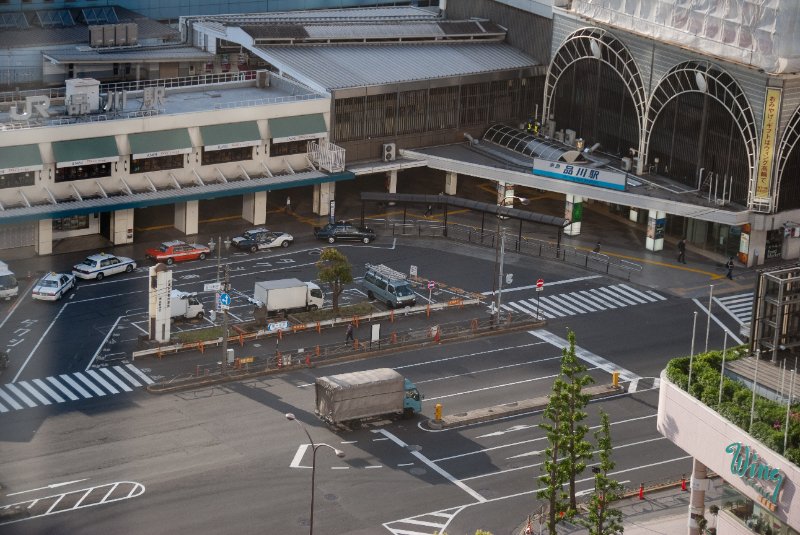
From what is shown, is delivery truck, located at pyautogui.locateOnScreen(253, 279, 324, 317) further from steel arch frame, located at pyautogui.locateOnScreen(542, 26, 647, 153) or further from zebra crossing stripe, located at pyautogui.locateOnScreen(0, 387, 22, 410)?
steel arch frame, located at pyautogui.locateOnScreen(542, 26, 647, 153)

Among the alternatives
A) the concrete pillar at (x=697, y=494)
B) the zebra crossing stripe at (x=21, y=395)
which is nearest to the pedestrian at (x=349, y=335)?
the zebra crossing stripe at (x=21, y=395)

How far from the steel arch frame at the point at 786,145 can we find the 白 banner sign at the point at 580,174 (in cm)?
1188

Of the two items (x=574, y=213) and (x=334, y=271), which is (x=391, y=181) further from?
(x=334, y=271)

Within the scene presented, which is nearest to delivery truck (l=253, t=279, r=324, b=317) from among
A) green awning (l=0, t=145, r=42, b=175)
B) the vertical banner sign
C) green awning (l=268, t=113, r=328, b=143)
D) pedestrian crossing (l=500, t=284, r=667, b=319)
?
pedestrian crossing (l=500, t=284, r=667, b=319)

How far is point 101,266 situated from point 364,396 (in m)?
A: 29.2

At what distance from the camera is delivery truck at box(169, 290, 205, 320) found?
11175cm

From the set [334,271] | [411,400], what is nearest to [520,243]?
[334,271]

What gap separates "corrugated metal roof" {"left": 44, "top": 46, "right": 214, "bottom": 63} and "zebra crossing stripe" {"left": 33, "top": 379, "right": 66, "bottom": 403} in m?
49.0

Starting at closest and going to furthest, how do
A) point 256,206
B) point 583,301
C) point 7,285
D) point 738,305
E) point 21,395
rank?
point 21,395 → point 7,285 → point 583,301 → point 738,305 → point 256,206

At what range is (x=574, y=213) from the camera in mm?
132000

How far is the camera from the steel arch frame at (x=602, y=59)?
442 feet

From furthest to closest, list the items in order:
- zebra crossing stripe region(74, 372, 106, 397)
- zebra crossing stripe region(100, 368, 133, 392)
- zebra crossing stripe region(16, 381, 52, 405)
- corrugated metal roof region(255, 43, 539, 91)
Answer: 1. corrugated metal roof region(255, 43, 539, 91)
2. zebra crossing stripe region(100, 368, 133, 392)
3. zebra crossing stripe region(74, 372, 106, 397)
4. zebra crossing stripe region(16, 381, 52, 405)

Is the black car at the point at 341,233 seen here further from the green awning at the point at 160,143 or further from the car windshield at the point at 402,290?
the car windshield at the point at 402,290

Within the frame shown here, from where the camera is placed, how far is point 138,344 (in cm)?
10756
